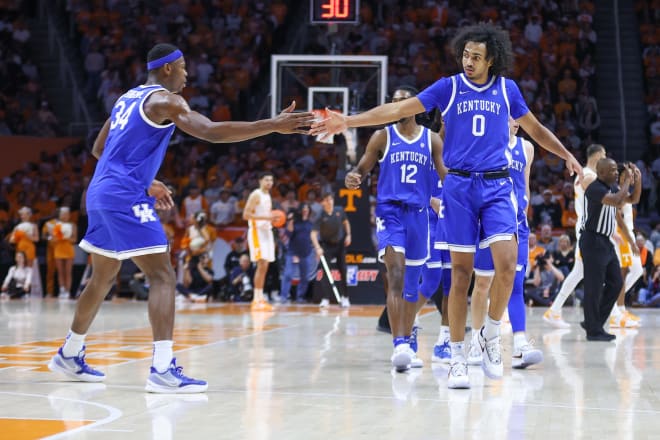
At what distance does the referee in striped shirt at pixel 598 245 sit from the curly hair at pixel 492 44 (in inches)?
169

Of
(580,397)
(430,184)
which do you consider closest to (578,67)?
(430,184)

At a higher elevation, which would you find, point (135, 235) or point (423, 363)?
point (135, 235)

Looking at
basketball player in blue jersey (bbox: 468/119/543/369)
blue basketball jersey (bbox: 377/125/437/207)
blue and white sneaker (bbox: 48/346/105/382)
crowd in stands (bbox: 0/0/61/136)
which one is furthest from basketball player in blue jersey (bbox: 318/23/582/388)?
crowd in stands (bbox: 0/0/61/136)

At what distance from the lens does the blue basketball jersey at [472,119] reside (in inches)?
279

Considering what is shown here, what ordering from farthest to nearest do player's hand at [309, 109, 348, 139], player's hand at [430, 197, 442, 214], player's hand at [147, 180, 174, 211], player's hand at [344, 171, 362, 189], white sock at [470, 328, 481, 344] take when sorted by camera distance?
1. player's hand at [430, 197, 442, 214]
2. player's hand at [344, 171, 362, 189]
3. white sock at [470, 328, 481, 344]
4. player's hand at [147, 180, 174, 211]
5. player's hand at [309, 109, 348, 139]

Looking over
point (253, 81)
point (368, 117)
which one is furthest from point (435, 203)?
point (253, 81)

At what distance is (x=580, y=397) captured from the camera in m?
6.66

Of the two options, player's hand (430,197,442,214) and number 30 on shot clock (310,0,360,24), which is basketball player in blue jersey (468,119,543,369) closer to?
player's hand (430,197,442,214)

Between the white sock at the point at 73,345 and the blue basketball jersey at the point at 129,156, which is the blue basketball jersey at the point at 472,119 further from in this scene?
the white sock at the point at 73,345

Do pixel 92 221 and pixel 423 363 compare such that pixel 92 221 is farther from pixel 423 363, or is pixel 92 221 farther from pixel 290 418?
pixel 423 363

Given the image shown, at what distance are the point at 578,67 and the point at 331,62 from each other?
310 inches

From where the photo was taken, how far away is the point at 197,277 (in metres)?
18.7

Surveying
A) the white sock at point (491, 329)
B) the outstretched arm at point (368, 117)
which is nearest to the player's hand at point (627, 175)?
the white sock at point (491, 329)

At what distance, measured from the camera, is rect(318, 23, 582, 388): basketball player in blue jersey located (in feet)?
23.1
